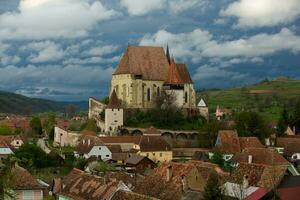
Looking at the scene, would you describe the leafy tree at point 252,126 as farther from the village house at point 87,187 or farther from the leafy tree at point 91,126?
the village house at point 87,187

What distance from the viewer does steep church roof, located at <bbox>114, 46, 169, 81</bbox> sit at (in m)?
114

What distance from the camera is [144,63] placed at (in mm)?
115062

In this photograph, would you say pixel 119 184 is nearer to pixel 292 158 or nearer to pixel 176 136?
pixel 292 158

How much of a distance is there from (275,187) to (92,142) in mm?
54598

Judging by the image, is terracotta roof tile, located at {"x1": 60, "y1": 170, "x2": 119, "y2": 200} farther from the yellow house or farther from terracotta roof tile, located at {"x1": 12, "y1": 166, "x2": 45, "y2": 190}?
the yellow house

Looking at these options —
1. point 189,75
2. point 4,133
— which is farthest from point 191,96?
point 4,133

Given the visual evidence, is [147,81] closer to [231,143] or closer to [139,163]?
[231,143]

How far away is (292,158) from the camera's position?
303 ft

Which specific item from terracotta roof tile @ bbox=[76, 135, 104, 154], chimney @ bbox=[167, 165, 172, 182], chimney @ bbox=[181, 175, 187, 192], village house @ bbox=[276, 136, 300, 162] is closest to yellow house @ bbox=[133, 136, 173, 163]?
terracotta roof tile @ bbox=[76, 135, 104, 154]

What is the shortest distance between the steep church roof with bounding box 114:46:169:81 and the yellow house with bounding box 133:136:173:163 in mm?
21007

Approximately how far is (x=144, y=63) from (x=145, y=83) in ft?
13.5

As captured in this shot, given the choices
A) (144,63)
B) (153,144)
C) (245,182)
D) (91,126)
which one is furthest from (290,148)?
(245,182)

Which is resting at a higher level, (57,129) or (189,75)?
(189,75)

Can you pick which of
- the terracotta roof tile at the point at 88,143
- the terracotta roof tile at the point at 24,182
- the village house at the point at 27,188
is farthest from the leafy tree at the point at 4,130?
the village house at the point at 27,188
